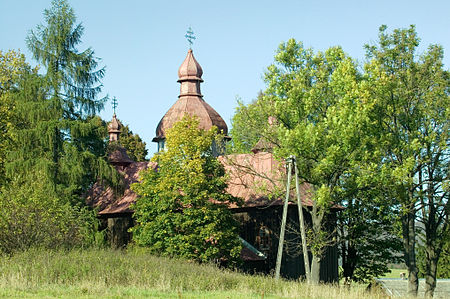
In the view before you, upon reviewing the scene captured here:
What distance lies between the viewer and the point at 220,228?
29.1 meters

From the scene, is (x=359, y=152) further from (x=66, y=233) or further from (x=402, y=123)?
(x=66, y=233)

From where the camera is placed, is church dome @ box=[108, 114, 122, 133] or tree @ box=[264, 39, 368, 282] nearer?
tree @ box=[264, 39, 368, 282]

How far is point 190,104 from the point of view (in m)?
45.3

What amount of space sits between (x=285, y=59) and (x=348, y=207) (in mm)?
12036

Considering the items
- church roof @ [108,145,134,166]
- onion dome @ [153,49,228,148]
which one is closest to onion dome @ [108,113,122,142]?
onion dome @ [153,49,228,148]

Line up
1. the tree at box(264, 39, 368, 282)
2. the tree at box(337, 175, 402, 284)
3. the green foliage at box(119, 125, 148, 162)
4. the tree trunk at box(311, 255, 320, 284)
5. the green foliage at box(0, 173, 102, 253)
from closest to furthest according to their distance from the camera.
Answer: the green foliage at box(0, 173, 102, 253) < the tree at box(264, 39, 368, 282) < the tree trunk at box(311, 255, 320, 284) < the tree at box(337, 175, 402, 284) < the green foliage at box(119, 125, 148, 162)

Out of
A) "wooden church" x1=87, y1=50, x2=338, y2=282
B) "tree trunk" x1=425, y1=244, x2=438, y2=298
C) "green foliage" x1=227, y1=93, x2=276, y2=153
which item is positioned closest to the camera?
"green foliage" x1=227, y1=93, x2=276, y2=153

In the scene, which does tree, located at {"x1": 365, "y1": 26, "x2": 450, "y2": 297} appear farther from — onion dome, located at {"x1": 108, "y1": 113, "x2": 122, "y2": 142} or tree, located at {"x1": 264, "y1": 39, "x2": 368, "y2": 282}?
onion dome, located at {"x1": 108, "y1": 113, "x2": 122, "y2": 142}

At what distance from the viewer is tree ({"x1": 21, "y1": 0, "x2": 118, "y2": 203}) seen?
1208 inches

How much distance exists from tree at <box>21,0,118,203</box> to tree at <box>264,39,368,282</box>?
1002 centimetres

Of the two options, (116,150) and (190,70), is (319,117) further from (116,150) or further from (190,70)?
(190,70)

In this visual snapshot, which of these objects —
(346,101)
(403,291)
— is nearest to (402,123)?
(346,101)

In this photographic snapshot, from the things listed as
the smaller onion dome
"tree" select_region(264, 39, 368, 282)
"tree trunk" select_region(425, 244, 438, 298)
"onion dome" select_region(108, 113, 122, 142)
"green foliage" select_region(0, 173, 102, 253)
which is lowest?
"tree trunk" select_region(425, 244, 438, 298)

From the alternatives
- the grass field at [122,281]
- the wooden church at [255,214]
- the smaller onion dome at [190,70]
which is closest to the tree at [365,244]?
the wooden church at [255,214]
